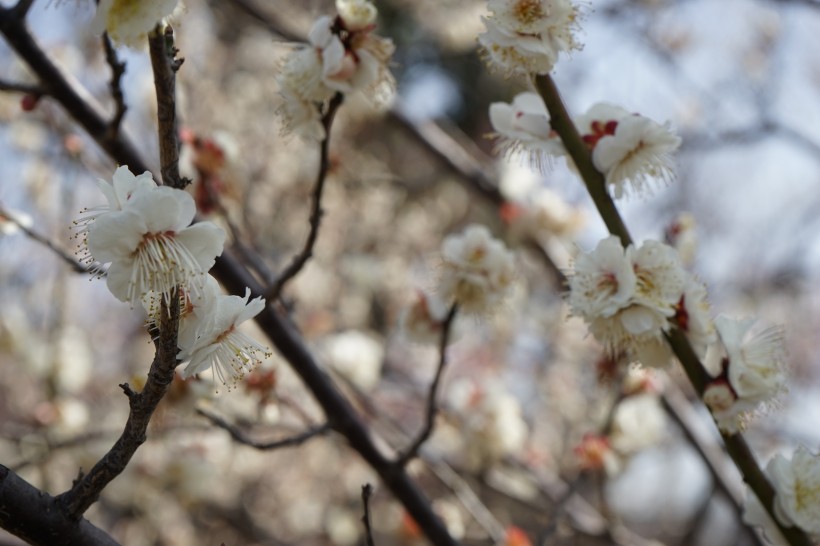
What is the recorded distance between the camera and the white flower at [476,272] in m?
1.68

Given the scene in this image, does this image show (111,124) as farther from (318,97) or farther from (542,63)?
(542,63)

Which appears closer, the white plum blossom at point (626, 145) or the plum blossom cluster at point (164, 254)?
the plum blossom cluster at point (164, 254)

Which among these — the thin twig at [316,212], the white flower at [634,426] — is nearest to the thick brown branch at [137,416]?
the thin twig at [316,212]

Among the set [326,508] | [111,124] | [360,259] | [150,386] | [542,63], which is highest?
[360,259]

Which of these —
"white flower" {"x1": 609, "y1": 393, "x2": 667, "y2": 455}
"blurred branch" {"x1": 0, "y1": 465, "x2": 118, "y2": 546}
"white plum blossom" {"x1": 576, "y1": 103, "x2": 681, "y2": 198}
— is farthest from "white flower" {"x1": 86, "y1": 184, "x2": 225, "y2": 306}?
"white flower" {"x1": 609, "y1": 393, "x2": 667, "y2": 455}

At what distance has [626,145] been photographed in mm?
1234

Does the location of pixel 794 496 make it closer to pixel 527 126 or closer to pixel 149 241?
pixel 527 126

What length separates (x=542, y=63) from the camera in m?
1.17

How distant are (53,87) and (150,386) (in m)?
1.07

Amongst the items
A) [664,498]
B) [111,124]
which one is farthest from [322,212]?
[664,498]

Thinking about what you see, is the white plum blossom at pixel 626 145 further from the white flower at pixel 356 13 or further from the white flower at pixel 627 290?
the white flower at pixel 356 13

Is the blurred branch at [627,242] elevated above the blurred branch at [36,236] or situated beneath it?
situated beneath

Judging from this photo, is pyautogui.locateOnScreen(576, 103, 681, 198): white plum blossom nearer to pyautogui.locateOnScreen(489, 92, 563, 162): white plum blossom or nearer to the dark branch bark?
pyautogui.locateOnScreen(489, 92, 563, 162): white plum blossom

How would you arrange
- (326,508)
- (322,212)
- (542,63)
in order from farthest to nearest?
(326,508), (322,212), (542,63)
